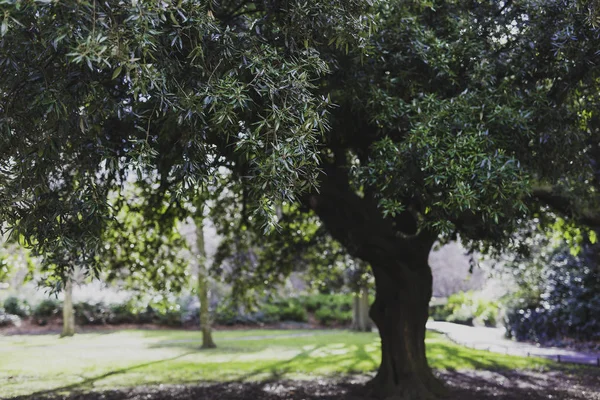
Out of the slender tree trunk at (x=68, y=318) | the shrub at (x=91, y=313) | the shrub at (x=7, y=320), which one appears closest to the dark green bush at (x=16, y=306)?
the shrub at (x=7, y=320)

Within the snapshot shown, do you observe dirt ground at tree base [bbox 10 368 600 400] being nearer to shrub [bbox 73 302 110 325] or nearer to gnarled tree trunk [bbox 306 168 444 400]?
gnarled tree trunk [bbox 306 168 444 400]

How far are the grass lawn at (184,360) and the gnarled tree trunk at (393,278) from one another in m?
3.39

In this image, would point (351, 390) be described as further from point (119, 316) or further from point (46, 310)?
point (46, 310)

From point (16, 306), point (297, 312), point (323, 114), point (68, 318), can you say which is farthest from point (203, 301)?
point (323, 114)

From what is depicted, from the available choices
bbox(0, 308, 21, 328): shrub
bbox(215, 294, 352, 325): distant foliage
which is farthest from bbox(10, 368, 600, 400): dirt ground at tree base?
bbox(0, 308, 21, 328): shrub

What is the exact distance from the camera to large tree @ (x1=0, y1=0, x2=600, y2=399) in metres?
4.40

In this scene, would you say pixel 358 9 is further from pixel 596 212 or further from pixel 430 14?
pixel 596 212

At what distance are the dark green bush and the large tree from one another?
769 inches

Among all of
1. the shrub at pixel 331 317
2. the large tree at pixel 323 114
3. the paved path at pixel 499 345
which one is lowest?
the paved path at pixel 499 345

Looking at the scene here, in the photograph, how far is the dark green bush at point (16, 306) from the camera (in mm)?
24562

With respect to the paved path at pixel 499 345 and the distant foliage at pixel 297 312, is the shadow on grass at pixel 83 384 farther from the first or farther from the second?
the distant foliage at pixel 297 312

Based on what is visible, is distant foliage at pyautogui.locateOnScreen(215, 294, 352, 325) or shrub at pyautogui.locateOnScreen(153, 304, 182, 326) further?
distant foliage at pyautogui.locateOnScreen(215, 294, 352, 325)

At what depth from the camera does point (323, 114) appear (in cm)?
482

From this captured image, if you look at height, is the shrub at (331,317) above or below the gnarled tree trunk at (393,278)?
below
